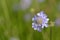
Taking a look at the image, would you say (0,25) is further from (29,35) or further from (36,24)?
(36,24)

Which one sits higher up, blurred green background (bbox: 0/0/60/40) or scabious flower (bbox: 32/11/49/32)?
blurred green background (bbox: 0/0/60/40)

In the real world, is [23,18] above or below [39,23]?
above

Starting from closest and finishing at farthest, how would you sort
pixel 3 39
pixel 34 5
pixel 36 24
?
pixel 36 24
pixel 3 39
pixel 34 5

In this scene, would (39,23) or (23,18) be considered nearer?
(39,23)

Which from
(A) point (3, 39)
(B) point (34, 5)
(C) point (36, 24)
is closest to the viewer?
(C) point (36, 24)

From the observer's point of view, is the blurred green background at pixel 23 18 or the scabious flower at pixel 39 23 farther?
the blurred green background at pixel 23 18

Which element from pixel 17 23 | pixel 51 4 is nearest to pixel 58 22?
pixel 51 4

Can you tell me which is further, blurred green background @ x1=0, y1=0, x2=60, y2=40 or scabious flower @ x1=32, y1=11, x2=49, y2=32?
blurred green background @ x1=0, y1=0, x2=60, y2=40

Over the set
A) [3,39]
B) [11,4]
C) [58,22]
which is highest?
[11,4]
